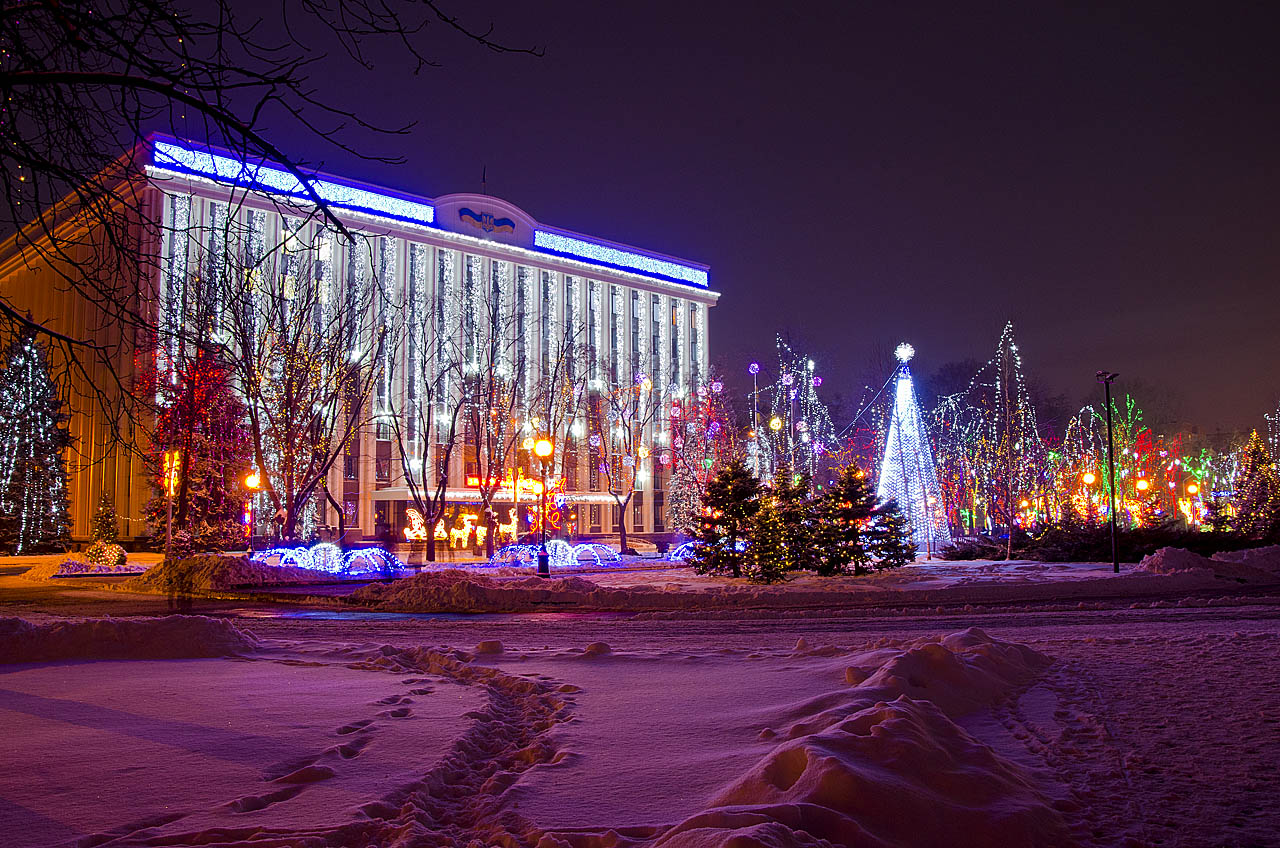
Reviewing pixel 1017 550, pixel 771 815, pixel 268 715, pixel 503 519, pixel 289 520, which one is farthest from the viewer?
pixel 503 519

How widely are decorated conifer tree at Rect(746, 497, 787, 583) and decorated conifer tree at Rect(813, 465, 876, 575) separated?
1.51 m

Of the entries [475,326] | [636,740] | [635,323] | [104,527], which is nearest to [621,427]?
[635,323]

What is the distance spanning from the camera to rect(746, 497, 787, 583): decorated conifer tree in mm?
21312

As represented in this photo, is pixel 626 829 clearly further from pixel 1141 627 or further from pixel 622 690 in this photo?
pixel 1141 627

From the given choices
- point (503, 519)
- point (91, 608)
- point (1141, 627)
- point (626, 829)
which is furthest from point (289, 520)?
point (626, 829)

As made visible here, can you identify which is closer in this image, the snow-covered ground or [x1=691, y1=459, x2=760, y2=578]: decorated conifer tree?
the snow-covered ground

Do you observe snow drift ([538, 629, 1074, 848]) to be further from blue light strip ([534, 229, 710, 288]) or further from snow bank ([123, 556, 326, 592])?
blue light strip ([534, 229, 710, 288])

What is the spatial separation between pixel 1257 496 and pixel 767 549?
21522mm

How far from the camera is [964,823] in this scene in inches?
156

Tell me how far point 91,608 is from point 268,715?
15.0 m

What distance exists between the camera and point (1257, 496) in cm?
3139

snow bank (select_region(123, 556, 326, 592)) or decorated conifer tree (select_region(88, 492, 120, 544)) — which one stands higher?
decorated conifer tree (select_region(88, 492, 120, 544))

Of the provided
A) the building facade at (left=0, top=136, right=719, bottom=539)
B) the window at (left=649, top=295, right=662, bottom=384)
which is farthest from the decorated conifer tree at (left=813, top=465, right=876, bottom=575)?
the window at (left=649, top=295, right=662, bottom=384)

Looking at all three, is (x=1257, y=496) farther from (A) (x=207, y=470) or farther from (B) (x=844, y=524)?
(A) (x=207, y=470)
